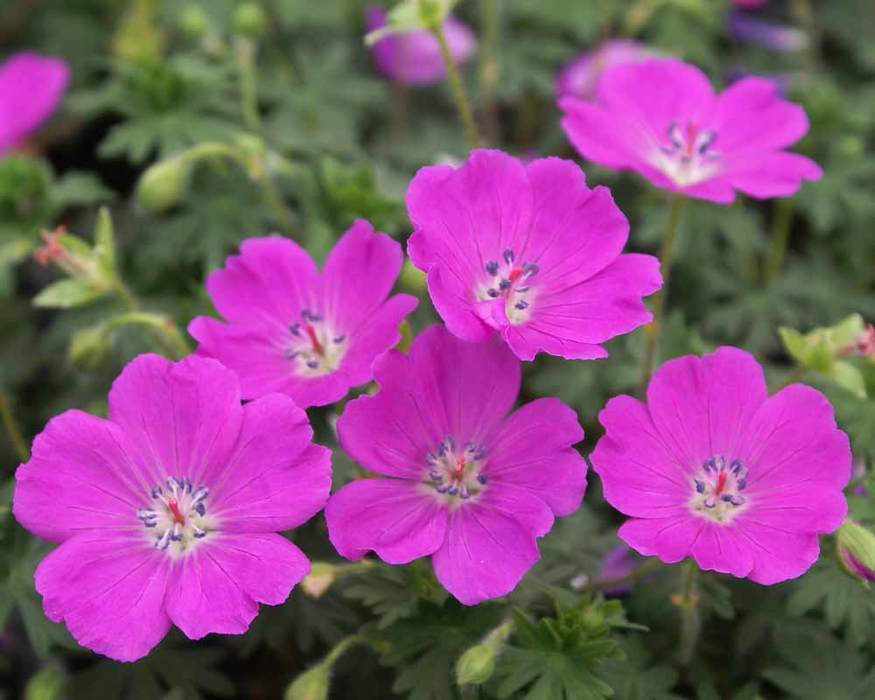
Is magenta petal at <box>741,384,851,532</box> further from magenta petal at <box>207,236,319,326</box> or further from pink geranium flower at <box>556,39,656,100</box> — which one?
pink geranium flower at <box>556,39,656,100</box>

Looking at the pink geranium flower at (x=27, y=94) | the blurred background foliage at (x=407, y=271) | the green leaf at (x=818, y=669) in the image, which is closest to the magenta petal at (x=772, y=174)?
the blurred background foliage at (x=407, y=271)

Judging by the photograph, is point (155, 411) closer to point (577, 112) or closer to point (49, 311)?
point (577, 112)

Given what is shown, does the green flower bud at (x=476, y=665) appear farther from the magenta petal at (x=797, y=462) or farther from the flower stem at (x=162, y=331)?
the flower stem at (x=162, y=331)

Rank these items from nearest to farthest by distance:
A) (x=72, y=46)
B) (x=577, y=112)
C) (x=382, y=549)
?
(x=382, y=549), (x=577, y=112), (x=72, y=46)

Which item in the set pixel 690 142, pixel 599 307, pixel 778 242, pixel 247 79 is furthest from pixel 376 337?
pixel 778 242

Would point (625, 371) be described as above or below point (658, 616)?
above

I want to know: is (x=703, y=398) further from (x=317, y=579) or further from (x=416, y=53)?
(x=416, y=53)

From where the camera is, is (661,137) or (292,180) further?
(292,180)

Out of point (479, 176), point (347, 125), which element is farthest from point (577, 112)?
point (347, 125)
